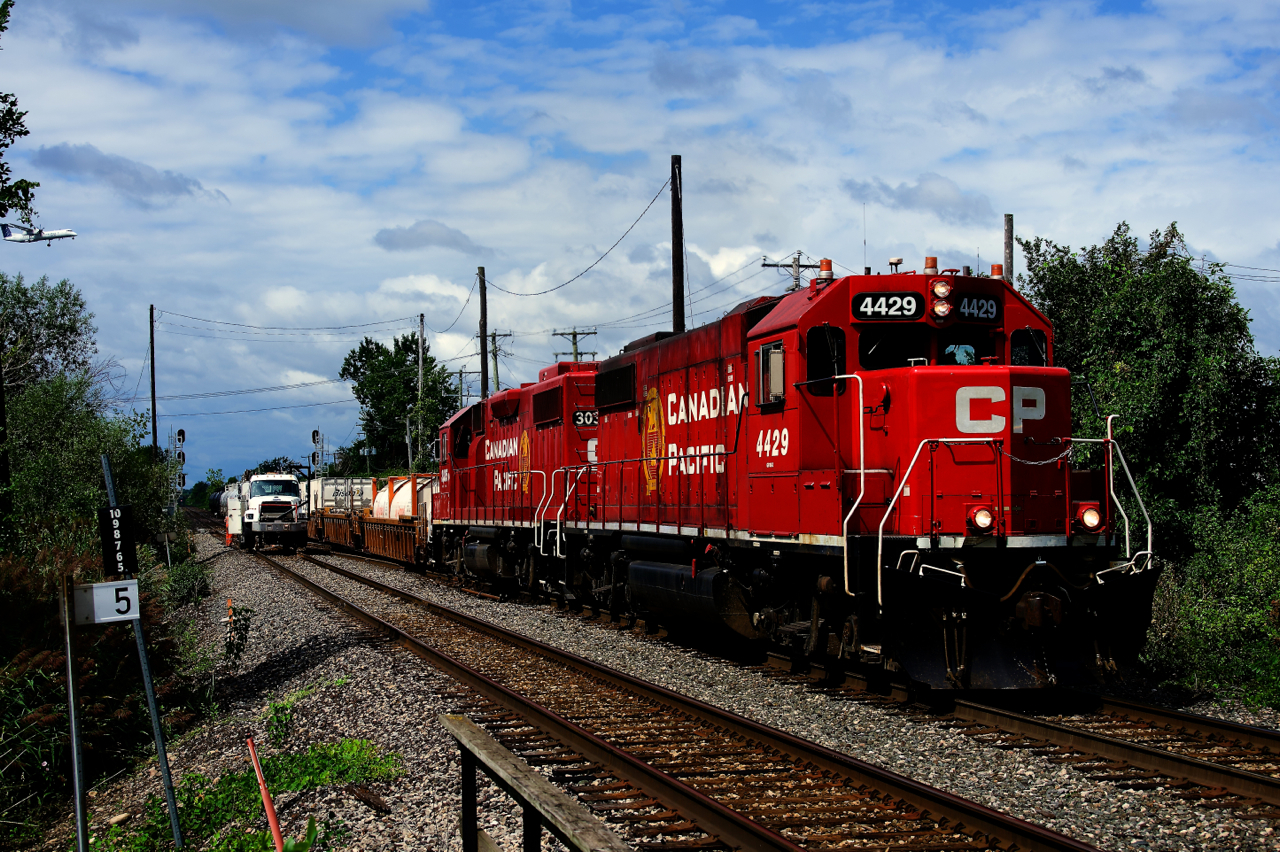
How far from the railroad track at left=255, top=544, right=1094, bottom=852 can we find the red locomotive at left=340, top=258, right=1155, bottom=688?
1.63m

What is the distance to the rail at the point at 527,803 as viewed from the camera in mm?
3463

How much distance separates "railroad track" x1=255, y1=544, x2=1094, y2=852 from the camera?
573 cm

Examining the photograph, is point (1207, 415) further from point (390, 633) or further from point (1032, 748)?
point (390, 633)

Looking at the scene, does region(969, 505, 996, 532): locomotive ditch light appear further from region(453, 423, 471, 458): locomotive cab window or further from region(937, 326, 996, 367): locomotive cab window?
region(453, 423, 471, 458): locomotive cab window

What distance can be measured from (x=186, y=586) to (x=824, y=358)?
18174 millimetres

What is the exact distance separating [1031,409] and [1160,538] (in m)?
6.32

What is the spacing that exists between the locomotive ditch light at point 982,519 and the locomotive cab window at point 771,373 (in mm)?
2214

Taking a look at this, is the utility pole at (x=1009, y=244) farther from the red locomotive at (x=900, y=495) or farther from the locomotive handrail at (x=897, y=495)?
the locomotive handrail at (x=897, y=495)

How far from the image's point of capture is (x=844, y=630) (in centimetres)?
939

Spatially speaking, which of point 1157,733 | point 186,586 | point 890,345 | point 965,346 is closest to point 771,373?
point 890,345

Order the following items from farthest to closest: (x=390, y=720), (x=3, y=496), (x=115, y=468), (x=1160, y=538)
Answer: (x=115, y=468)
(x=1160, y=538)
(x=3, y=496)
(x=390, y=720)

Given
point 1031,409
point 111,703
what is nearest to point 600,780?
point 1031,409

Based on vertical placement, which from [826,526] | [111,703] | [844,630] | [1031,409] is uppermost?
[1031,409]

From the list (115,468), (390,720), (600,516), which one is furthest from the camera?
(115,468)
